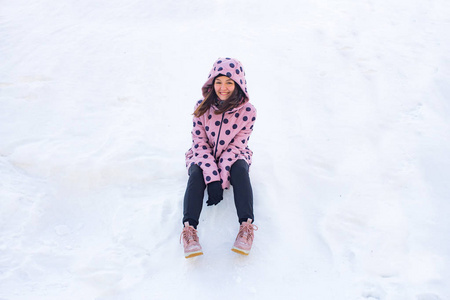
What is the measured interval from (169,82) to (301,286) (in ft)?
10.1

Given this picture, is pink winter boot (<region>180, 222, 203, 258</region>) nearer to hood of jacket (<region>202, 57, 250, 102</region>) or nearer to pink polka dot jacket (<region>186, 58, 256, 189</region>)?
pink polka dot jacket (<region>186, 58, 256, 189</region>)

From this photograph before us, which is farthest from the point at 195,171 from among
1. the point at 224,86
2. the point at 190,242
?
the point at 224,86

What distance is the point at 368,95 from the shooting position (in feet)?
14.2

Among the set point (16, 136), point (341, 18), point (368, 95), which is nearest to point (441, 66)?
point (368, 95)

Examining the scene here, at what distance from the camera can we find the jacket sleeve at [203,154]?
2.73m

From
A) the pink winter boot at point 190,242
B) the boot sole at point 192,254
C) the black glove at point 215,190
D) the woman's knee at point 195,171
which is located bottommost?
the boot sole at point 192,254

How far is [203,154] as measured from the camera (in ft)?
9.37

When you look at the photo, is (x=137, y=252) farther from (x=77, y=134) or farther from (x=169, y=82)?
(x=169, y=82)

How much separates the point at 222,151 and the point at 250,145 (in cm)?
77

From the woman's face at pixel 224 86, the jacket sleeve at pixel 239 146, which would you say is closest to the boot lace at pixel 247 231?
the jacket sleeve at pixel 239 146

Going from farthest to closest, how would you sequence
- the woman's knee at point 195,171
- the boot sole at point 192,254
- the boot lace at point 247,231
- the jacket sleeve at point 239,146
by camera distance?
the jacket sleeve at point 239,146 → the woman's knee at point 195,171 → the boot lace at point 247,231 → the boot sole at point 192,254

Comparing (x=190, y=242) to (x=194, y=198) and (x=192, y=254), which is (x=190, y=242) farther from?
(x=194, y=198)

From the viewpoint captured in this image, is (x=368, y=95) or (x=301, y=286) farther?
(x=368, y=95)

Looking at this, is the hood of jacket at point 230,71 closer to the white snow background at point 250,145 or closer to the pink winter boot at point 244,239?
the white snow background at point 250,145
